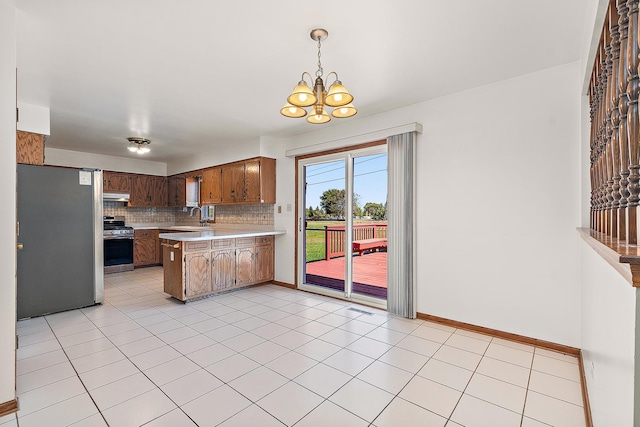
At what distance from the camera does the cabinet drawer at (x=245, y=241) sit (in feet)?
16.3

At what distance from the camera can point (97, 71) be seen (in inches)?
113

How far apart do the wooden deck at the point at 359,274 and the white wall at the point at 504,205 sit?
1.19m

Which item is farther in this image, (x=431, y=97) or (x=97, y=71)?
(x=431, y=97)

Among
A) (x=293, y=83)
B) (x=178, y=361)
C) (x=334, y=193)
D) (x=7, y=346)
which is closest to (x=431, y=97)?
(x=293, y=83)

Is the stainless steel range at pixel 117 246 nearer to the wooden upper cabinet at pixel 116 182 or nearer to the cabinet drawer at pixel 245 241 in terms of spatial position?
the wooden upper cabinet at pixel 116 182

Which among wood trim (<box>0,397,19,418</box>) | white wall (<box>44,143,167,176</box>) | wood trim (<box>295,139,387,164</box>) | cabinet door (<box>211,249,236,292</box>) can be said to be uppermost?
white wall (<box>44,143,167,176</box>)

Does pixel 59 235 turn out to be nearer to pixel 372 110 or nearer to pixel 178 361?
pixel 178 361

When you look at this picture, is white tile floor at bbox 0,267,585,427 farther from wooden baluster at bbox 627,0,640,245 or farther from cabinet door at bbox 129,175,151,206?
cabinet door at bbox 129,175,151,206

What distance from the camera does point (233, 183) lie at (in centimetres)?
581

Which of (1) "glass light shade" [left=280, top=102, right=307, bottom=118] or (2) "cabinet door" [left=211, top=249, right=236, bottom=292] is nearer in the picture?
(1) "glass light shade" [left=280, top=102, right=307, bottom=118]

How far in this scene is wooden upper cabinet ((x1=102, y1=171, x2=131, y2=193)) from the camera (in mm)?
6594

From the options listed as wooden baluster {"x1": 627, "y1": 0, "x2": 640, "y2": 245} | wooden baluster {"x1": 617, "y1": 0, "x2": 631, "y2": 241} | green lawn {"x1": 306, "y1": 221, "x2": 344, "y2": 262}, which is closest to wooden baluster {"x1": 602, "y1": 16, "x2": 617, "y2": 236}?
wooden baluster {"x1": 617, "y1": 0, "x2": 631, "y2": 241}

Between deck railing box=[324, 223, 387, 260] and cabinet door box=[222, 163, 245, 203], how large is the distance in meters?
1.76

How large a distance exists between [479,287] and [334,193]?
7.64ft
